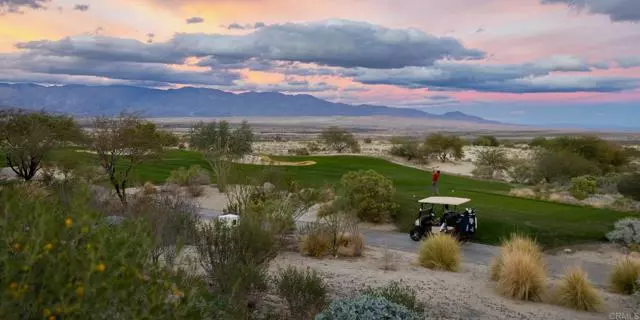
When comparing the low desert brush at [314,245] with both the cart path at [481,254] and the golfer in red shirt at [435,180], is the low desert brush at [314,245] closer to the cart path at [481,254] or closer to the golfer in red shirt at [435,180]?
the cart path at [481,254]

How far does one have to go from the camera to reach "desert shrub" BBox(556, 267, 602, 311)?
11.9 meters

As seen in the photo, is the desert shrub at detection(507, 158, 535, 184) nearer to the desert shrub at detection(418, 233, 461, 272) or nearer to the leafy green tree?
the leafy green tree

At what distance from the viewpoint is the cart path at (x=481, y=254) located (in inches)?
620

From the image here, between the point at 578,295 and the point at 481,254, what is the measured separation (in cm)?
641

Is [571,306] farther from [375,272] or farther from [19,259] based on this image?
[19,259]

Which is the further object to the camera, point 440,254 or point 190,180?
point 190,180

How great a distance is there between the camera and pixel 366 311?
26.2 ft

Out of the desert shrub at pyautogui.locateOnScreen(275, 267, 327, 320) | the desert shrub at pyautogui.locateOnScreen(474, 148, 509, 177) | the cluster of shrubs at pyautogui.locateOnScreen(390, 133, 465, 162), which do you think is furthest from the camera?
the cluster of shrubs at pyautogui.locateOnScreen(390, 133, 465, 162)

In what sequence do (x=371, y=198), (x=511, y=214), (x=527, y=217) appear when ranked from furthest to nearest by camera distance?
1. (x=371, y=198)
2. (x=511, y=214)
3. (x=527, y=217)

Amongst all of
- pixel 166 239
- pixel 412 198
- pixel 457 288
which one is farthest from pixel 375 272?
pixel 412 198

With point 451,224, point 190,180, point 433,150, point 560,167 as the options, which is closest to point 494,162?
point 433,150

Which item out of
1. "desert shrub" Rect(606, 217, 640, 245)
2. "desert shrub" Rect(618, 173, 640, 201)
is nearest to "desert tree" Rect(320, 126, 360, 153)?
"desert shrub" Rect(618, 173, 640, 201)

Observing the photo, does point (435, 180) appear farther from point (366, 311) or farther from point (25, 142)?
point (366, 311)

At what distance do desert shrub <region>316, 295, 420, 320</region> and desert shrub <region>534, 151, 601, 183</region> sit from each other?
40191 millimetres
